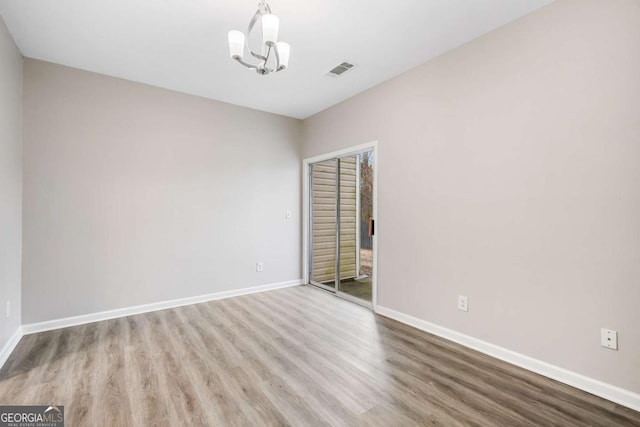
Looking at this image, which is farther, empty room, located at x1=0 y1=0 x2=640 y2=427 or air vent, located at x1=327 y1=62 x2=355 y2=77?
air vent, located at x1=327 y1=62 x2=355 y2=77

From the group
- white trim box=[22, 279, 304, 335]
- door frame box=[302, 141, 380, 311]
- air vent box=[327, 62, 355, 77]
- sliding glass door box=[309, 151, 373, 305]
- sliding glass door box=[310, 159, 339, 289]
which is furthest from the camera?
sliding glass door box=[310, 159, 339, 289]

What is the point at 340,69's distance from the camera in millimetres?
3301

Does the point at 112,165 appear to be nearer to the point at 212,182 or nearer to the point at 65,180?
the point at 65,180

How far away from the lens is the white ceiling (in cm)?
229

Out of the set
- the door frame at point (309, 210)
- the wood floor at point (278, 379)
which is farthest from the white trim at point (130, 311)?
the door frame at point (309, 210)

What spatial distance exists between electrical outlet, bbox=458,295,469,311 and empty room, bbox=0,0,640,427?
2 centimetres

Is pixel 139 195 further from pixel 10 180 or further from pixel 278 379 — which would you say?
pixel 278 379

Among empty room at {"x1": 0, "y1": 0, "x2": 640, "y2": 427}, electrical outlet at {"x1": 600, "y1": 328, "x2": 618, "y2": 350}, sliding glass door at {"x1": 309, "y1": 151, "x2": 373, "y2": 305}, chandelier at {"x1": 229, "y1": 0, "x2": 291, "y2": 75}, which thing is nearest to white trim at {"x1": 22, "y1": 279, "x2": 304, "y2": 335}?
empty room at {"x1": 0, "y1": 0, "x2": 640, "y2": 427}

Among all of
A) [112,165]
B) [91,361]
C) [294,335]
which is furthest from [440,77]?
[91,361]

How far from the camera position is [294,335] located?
3.00 meters

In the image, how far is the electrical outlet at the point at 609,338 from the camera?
6.43 feet

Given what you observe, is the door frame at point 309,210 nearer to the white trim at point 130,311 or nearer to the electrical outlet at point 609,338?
the white trim at point 130,311

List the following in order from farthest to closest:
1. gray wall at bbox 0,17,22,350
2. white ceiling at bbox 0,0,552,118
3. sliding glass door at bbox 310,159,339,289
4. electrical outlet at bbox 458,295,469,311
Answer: sliding glass door at bbox 310,159,339,289 < electrical outlet at bbox 458,295,469,311 < gray wall at bbox 0,17,22,350 < white ceiling at bbox 0,0,552,118

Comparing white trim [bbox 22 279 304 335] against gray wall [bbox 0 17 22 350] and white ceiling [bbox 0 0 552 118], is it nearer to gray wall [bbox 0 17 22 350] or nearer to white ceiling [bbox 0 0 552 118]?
gray wall [bbox 0 17 22 350]
